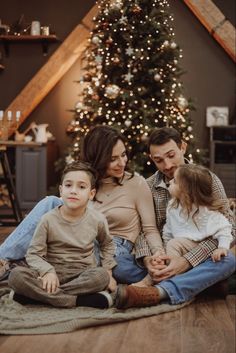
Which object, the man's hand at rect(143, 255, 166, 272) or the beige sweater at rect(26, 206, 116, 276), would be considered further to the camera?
the man's hand at rect(143, 255, 166, 272)

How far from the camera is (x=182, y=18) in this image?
249 inches

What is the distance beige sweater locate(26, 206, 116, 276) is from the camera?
221 centimetres

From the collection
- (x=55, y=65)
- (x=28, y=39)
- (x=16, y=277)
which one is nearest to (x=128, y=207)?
(x=16, y=277)

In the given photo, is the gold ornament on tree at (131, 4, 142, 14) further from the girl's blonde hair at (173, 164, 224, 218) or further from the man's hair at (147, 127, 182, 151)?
the girl's blonde hair at (173, 164, 224, 218)

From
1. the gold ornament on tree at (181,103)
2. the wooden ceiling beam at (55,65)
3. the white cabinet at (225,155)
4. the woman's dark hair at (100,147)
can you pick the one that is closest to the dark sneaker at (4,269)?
the woman's dark hair at (100,147)

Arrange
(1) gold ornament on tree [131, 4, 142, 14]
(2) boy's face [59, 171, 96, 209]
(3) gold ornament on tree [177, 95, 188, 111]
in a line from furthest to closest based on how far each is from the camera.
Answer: (3) gold ornament on tree [177, 95, 188, 111] → (1) gold ornament on tree [131, 4, 142, 14] → (2) boy's face [59, 171, 96, 209]

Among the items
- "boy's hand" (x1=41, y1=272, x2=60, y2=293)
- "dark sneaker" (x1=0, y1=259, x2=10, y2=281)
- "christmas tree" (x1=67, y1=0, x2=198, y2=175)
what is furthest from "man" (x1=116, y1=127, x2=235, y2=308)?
"christmas tree" (x1=67, y1=0, x2=198, y2=175)

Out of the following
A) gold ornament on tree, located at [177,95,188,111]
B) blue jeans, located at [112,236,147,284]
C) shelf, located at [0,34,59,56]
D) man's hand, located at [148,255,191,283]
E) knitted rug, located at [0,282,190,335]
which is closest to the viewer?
knitted rug, located at [0,282,190,335]

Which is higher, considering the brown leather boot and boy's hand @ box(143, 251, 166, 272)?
boy's hand @ box(143, 251, 166, 272)

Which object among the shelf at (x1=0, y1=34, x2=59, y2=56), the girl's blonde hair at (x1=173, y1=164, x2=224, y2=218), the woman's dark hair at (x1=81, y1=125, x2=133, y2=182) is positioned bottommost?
the girl's blonde hair at (x1=173, y1=164, x2=224, y2=218)

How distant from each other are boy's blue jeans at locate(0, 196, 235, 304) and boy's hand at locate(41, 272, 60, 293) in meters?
0.32

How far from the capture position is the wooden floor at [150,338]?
1.67 m

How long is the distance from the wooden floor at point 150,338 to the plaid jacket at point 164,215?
0.86ft

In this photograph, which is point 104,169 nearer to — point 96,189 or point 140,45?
point 96,189
